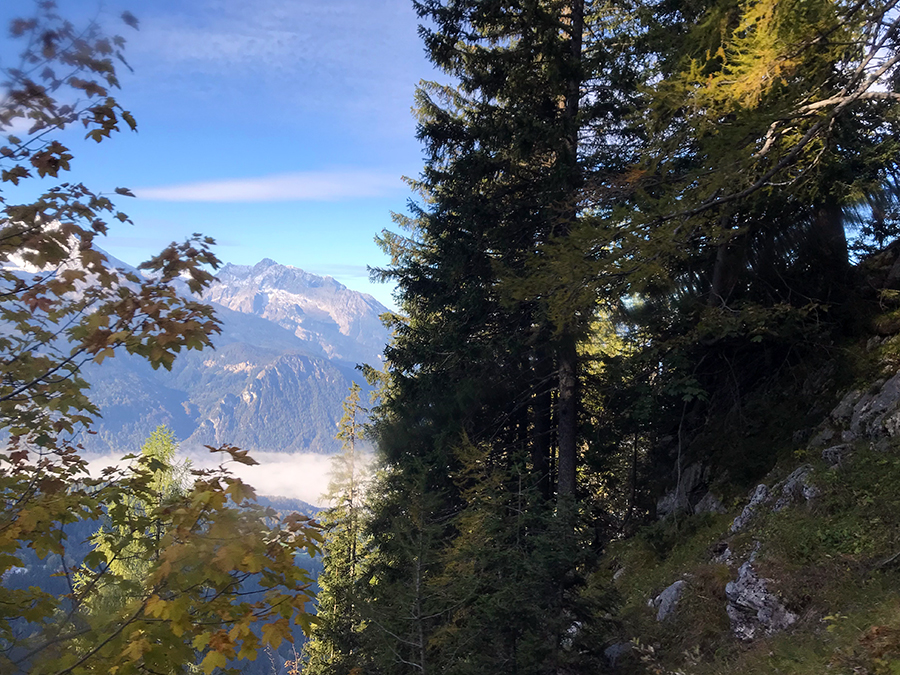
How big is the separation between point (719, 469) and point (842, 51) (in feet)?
24.6

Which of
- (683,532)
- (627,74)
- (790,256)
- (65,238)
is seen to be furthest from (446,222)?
(65,238)

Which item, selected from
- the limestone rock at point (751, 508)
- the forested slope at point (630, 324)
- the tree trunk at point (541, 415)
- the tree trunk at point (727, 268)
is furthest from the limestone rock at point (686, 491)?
the tree trunk at point (727, 268)

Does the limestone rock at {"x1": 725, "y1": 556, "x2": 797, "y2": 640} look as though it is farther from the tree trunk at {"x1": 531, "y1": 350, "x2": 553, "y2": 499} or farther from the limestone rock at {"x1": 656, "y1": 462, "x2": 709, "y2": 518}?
the tree trunk at {"x1": 531, "y1": 350, "x2": 553, "y2": 499}

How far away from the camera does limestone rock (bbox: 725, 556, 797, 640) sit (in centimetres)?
621

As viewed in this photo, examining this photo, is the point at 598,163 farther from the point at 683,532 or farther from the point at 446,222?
the point at 683,532

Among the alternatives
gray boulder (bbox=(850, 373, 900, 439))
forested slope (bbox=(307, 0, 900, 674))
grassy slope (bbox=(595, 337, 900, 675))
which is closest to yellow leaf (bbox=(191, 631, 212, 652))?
forested slope (bbox=(307, 0, 900, 674))

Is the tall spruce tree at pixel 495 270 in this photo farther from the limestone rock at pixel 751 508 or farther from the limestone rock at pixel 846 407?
the limestone rock at pixel 846 407

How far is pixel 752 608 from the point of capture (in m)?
6.63

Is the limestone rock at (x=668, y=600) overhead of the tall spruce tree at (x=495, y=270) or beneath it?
beneath

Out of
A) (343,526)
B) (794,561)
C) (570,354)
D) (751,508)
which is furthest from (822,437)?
(343,526)

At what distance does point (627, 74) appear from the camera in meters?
10.6

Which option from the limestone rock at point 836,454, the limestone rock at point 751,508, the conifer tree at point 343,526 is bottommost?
the conifer tree at point 343,526

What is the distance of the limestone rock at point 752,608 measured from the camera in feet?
20.4

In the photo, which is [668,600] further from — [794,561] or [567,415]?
[567,415]
